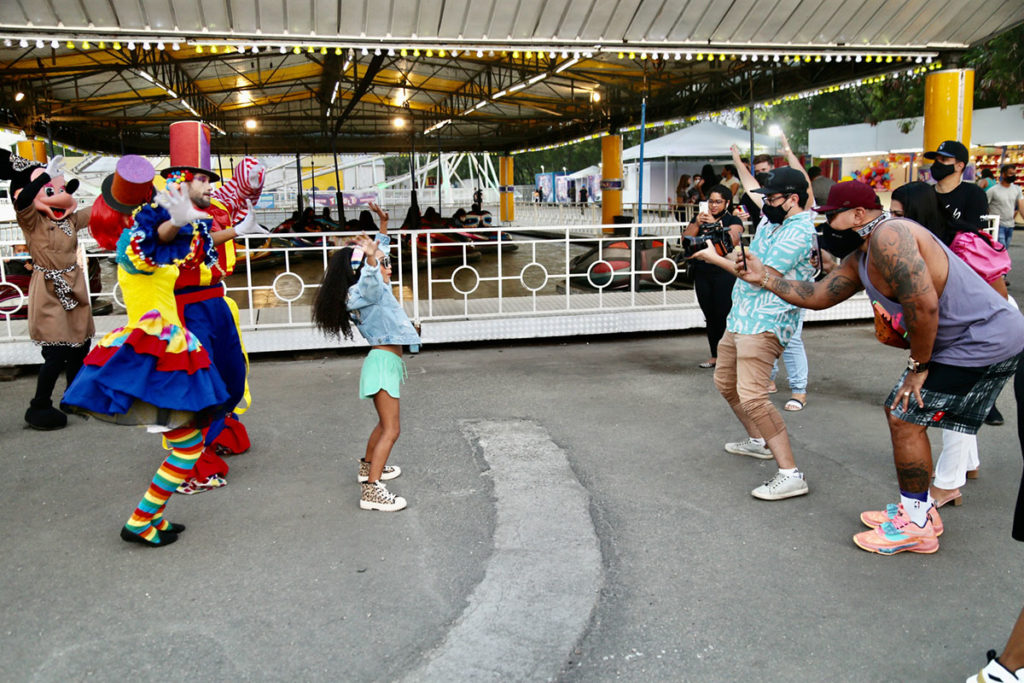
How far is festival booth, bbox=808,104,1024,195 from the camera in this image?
2381 cm

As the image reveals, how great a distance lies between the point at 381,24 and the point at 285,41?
3.35 ft

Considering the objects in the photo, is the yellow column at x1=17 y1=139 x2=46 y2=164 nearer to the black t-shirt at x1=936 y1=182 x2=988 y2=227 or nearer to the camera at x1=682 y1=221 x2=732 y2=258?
the camera at x1=682 y1=221 x2=732 y2=258

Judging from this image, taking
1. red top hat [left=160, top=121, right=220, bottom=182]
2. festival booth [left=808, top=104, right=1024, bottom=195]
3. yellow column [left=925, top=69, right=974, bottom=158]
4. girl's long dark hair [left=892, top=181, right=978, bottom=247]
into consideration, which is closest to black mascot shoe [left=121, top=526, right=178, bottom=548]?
red top hat [left=160, top=121, right=220, bottom=182]

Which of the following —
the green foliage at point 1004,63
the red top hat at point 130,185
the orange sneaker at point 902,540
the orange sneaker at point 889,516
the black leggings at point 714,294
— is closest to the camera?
the orange sneaker at point 902,540

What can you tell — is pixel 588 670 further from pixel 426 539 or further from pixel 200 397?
pixel 200 397

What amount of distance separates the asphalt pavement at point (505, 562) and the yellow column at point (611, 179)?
53.3 feet

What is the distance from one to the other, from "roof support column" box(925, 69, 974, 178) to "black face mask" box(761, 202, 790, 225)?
727 cm

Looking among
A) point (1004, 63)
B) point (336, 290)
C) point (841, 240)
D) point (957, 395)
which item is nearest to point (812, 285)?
point (841, 240)

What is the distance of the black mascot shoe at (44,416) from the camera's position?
5.79 metres

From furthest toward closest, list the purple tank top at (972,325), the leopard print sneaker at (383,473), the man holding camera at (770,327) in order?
the leopard print sneaker at (383,473), the man holding camera at (770,327), the purple tank top at (972,325)

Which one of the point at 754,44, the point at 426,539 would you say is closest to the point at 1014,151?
the point at 754,44

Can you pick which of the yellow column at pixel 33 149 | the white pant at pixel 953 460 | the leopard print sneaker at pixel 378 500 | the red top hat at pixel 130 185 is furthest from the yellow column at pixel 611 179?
the red top hat at pixel 130 185

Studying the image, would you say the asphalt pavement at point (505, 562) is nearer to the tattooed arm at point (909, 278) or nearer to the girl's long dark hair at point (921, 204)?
the tattooed arm at point (909, 278)

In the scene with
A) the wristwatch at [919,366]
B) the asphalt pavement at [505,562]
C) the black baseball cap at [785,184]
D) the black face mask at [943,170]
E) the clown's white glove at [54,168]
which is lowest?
the asphalt pavement at [505,562]
